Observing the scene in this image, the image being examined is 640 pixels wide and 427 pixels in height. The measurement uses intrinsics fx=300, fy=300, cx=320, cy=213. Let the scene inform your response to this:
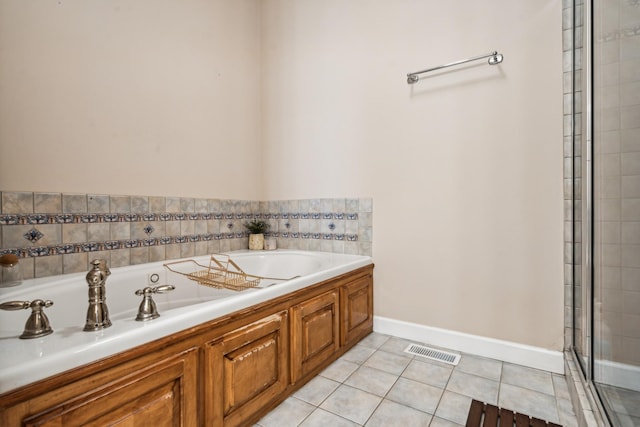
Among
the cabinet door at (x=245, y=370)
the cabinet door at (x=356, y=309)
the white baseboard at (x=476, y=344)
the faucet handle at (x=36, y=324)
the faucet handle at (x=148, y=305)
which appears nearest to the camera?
the faucet handle at (x=36, y=324)

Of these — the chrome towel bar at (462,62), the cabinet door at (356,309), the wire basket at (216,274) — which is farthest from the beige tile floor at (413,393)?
the chrome towel bar at (462,62)

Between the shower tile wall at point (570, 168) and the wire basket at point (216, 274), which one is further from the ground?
the shower tile wall at point (570, 168)

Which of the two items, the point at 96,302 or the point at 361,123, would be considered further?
the point at 361,123

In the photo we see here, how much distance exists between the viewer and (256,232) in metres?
2.82

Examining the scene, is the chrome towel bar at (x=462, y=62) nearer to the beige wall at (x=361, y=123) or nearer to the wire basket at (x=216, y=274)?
the beige wall at (x=361, y=123)

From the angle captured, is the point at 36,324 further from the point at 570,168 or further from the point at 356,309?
the point at 570,168

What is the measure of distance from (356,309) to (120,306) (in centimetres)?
145

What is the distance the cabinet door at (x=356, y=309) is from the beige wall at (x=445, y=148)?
0.12 metres

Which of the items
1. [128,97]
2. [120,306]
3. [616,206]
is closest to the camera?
[616,206]

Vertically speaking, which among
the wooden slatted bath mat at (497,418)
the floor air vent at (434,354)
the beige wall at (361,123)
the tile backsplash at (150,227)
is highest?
the beige wall at (361,123)

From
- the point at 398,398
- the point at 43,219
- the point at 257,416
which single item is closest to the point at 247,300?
the point at 257,416

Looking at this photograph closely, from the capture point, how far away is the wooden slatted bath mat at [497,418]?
1.28 m

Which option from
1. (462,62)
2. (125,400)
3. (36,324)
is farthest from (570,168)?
(36,324)

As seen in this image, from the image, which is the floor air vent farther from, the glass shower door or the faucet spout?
the faucet spout
